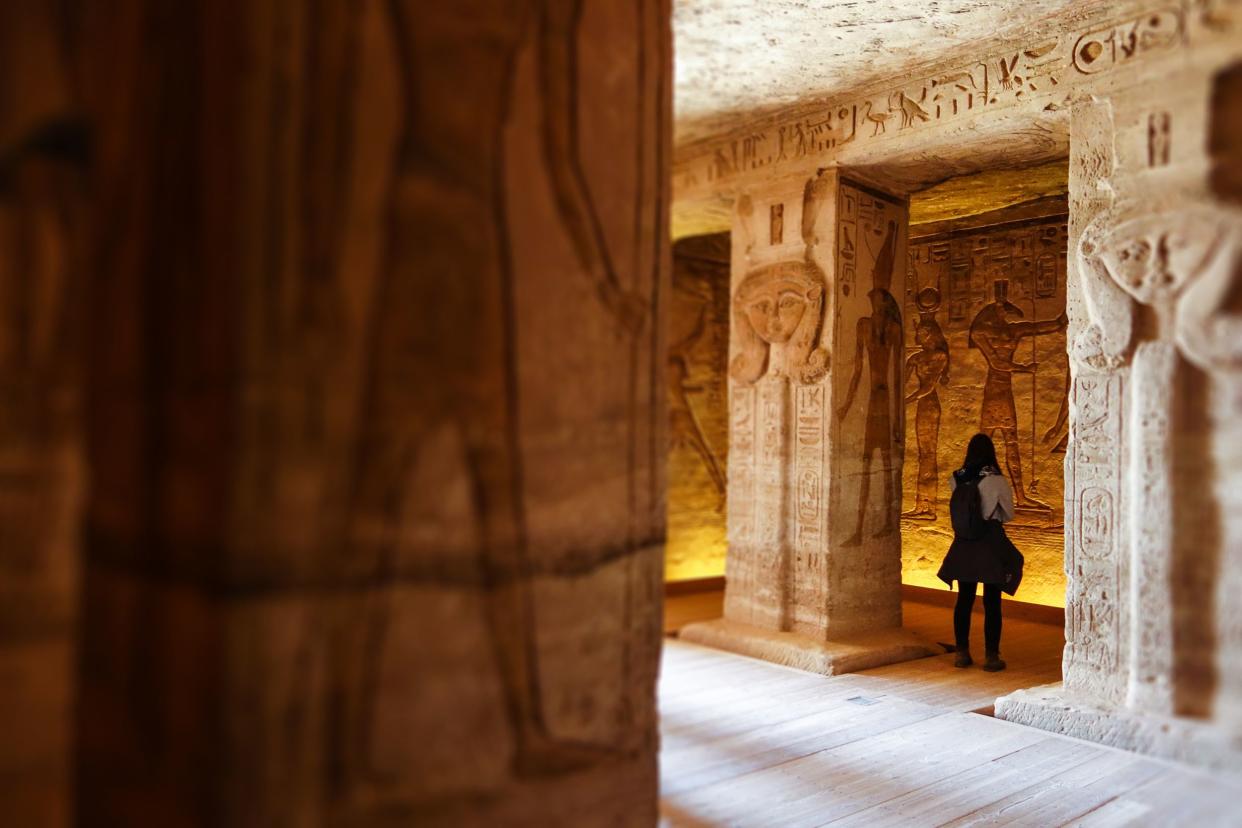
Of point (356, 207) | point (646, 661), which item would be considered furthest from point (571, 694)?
point (356, 207)

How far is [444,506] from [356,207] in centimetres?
61

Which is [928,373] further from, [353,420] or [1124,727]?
[353,420]

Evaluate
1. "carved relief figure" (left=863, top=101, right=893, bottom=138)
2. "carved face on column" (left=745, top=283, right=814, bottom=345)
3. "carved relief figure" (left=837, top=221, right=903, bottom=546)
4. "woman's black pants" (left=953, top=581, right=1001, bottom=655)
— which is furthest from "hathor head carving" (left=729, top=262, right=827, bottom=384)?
"woman's black pants" (left=953, top=581, right=1001, bottom=655)

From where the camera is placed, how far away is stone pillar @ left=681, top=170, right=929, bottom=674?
5660 millimetres

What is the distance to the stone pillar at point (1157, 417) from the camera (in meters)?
2.52

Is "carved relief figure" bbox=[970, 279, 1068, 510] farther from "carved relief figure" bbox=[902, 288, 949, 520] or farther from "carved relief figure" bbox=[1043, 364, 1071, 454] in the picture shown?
"carved relief figure" bbox=[902, 288, 949, 520]

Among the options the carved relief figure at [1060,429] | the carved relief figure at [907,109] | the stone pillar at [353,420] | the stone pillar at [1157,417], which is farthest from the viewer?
the carved relief figure at [1060,429]

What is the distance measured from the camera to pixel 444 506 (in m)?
1.76

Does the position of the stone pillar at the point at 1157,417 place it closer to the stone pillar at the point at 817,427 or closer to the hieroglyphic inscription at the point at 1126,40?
the hieroglyphic inscription at the point at 1126,40

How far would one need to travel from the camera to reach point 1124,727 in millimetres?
3758

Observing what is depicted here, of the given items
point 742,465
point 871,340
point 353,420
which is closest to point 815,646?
point 742,465

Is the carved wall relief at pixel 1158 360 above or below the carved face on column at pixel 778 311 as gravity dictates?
below

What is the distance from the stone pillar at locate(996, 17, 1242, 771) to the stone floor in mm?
187

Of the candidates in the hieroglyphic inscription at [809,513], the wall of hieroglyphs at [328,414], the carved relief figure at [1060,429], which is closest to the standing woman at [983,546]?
the hieroglyphic inscription at [809,513]
